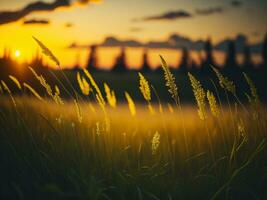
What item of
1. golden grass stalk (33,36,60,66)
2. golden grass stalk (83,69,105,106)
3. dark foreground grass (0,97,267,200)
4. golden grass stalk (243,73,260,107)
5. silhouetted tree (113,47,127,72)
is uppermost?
golden grass stalk (33,36,60,66)

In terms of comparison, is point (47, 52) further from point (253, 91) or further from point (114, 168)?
point (253, 91)

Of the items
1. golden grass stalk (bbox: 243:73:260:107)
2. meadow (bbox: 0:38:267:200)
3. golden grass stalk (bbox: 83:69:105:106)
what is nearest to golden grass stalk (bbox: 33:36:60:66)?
meadow (bbox: 0:38:267:200)

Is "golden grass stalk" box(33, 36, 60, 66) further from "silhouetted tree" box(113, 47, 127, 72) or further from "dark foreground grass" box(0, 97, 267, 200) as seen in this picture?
"silhouetted tree" box(113, 47, 127, 72)

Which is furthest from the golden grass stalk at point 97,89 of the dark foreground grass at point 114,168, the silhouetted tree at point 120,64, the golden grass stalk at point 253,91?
the silhouetted tree at point 120,64

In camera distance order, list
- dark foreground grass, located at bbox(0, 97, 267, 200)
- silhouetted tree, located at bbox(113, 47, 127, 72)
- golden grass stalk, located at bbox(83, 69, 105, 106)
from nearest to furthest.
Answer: dark foreground grass, located at bbox(0, 97, 267, 200), golden grass stalk, located at bbox(83, 69, 105, 106), silhouetted tree, located at bbox(113, 47, 127, 72)

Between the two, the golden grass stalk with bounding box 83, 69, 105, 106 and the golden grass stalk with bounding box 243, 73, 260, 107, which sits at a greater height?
the golden grass stalk with bounding box 83, 69, 105, 106

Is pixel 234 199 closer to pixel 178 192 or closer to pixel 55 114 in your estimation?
pixel 178 192

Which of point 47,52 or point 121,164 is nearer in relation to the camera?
point 47,52

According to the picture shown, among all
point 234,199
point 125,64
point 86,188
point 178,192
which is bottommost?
point 125,64

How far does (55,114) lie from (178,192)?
1.75 metres

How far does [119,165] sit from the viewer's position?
267cm

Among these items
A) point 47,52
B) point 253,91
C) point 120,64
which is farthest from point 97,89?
point 120,64

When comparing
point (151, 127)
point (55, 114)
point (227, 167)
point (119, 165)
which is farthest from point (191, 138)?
point (55, 114)

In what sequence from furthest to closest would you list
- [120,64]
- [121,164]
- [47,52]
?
1. [120,64]
2. [121,164]
3. [47,52]
